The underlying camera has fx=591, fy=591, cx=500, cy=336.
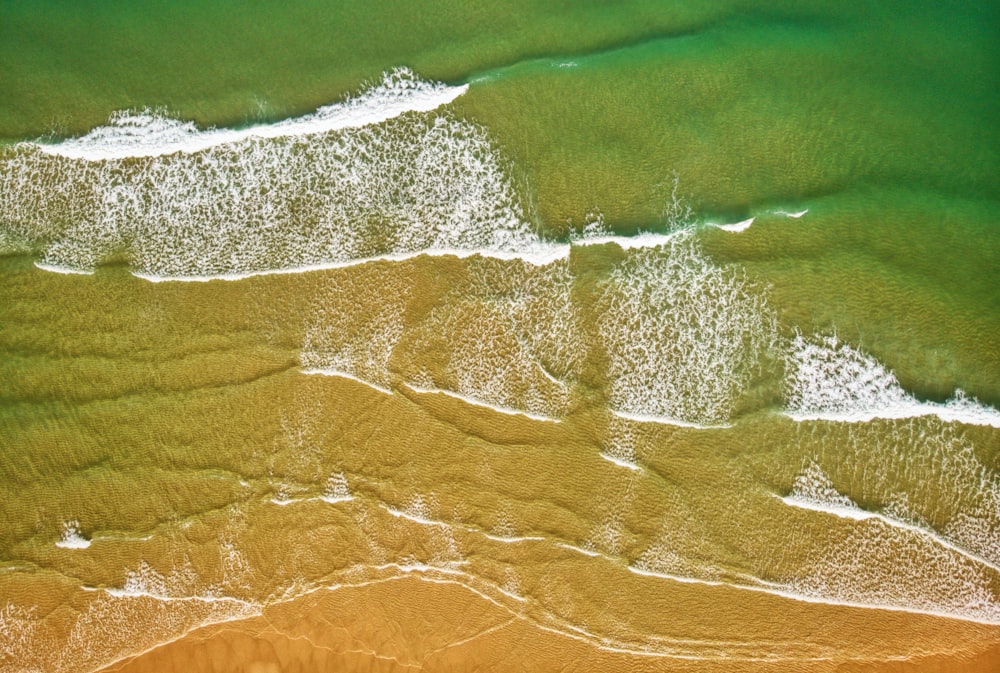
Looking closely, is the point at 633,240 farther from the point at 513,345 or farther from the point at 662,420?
the point at 662,420

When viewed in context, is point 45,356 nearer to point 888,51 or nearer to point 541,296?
point 541,296

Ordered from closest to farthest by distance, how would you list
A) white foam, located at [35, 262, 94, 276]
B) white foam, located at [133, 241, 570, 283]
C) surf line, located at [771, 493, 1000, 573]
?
1. surf line, located at [771, 493, 1000, 573]
2. white foam, located at [133, 241, 570, 283]
3. white foam, located at [35, 262, 94, 276]

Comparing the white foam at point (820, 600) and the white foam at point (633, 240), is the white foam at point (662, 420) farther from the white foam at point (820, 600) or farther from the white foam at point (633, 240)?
the white foam at point (633, 240)

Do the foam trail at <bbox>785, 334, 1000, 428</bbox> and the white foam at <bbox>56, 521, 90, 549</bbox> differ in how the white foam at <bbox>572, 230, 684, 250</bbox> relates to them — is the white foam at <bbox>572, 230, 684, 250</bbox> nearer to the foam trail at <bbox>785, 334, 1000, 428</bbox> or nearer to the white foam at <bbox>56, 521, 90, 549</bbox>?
the foam trail at <bbox>785, 334, 1000, 428</bbox>

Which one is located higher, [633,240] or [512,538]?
[633,240]

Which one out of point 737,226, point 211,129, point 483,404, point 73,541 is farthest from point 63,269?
point 737,226

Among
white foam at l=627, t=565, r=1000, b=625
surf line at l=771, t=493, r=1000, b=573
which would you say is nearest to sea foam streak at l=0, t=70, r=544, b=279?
surf line at l=771, t=493, r=1000, b=573
